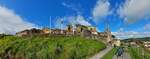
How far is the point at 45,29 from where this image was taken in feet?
452

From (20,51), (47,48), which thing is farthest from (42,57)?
(20,51)

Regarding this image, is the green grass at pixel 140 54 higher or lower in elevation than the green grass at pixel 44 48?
lower

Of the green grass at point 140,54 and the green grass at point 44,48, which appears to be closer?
the green grass at point 140,54

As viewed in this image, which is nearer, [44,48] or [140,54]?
[140,54]

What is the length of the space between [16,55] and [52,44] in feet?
39.6

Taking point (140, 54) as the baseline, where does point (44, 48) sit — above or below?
above

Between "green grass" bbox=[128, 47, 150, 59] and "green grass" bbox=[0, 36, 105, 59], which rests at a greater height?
"green grass" bbox=[0, 36, 105, 59]

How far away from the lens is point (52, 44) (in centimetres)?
8000

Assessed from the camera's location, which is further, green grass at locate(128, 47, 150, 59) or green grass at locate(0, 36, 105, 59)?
green grass at locate(0, 36, 105, 59)

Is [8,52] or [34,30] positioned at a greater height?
[34,30]

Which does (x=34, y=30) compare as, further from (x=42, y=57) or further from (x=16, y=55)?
(x=42, y=57)

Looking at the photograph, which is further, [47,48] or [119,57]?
[47,48]

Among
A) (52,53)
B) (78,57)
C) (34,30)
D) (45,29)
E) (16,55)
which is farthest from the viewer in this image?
(45,29)

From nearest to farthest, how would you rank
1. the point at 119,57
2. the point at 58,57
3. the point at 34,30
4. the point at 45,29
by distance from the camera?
the point at 119,57
the point at 58,57
the point at 34,30
the point at 45,29
